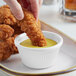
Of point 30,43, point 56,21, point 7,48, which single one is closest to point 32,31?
point 30,43

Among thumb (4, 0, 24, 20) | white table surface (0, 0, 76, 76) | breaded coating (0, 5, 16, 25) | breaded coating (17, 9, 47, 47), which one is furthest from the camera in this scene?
white table surface (0, 0, 76, 76)

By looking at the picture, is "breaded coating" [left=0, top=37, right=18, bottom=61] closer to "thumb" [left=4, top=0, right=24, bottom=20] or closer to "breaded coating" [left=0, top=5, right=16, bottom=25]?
"breaded coating" [left=0, top=5, right=16, bottom=25]

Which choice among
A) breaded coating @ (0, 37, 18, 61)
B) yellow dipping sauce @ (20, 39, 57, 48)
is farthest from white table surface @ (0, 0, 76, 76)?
breaded coating @ (0, 37, 18, 61)

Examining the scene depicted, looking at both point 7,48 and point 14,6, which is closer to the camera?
point 14,6

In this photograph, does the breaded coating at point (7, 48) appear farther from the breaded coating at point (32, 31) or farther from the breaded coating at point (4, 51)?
the breaded coating at point (32, 31)

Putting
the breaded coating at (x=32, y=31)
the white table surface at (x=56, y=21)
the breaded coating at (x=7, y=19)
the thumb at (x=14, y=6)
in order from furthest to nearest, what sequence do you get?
the white table surface at (x=56, y=21) < the breaded coating at (x=7, y=19) < the breaded coating at (x=32, y=31) < the thumb at (x=14, y=6)

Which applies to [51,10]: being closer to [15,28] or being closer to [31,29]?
[15,28]

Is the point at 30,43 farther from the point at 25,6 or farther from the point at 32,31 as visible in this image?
the point at 25,6

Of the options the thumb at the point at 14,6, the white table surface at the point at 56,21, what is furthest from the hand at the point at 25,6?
the white table surface at the point at 56,21
